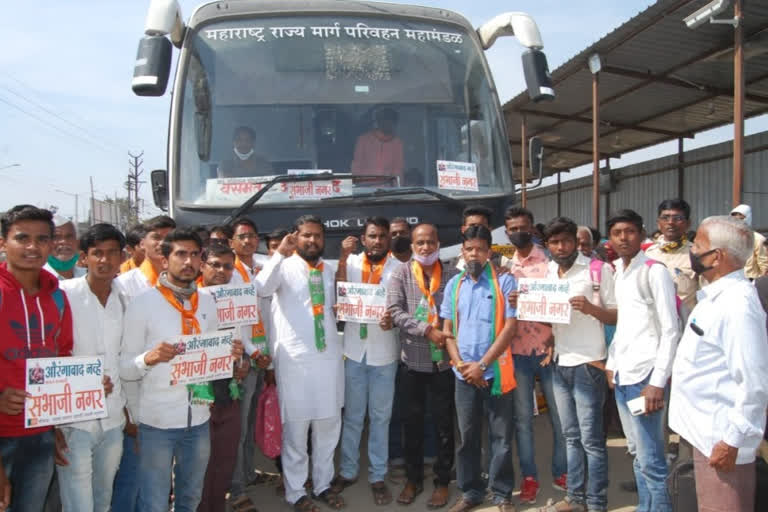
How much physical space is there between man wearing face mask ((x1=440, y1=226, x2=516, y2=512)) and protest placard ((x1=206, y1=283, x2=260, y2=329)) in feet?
4.09

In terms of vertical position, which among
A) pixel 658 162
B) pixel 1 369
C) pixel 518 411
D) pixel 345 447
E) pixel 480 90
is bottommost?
pixel 345 447

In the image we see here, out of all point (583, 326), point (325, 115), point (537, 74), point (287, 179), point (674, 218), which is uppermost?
point (537, 74)

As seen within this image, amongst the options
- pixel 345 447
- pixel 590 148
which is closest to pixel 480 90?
pixel 345 447

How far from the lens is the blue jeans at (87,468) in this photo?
274 cm

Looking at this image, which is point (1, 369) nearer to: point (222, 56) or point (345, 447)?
point (345, 447)

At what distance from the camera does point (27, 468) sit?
8.46 feet

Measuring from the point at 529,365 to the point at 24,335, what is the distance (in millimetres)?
2928

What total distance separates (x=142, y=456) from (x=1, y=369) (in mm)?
869

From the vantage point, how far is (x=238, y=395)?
140 inches

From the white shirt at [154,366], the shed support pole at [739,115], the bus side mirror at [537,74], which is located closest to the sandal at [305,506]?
the white shirt at [154,366]

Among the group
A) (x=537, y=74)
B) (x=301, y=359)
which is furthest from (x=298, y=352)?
(x=537, y=74)

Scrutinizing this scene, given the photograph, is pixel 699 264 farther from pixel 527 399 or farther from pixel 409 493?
pixel 409 493

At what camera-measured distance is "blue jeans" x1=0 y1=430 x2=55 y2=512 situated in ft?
8.31

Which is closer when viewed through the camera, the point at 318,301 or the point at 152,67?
the point at 318,301
